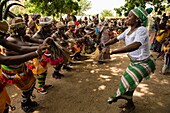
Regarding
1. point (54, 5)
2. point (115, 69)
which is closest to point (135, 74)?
point (115, 69)

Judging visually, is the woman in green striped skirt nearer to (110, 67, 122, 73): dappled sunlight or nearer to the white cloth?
the white cloth

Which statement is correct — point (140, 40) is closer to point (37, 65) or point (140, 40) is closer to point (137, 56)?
point (137, 56)

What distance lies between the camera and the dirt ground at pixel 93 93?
4.10 metres

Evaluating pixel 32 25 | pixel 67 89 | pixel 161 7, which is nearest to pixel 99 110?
pixel 67 89

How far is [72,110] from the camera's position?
408 centimetres

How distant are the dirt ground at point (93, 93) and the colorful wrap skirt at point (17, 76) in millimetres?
806

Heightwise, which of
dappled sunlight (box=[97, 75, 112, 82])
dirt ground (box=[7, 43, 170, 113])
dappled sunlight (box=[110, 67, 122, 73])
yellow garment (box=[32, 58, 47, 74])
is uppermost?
yellow garment (box=[32, 58, 47, 74])

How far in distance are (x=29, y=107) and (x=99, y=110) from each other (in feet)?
5.03

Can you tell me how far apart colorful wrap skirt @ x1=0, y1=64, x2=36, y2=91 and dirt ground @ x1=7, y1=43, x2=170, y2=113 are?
2.64 feet

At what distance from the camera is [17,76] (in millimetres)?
3512

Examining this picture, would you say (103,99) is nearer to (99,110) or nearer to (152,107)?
(99,110)

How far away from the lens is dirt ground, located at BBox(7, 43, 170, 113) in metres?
4.10

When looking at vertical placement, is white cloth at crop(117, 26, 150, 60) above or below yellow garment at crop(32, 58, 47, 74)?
above

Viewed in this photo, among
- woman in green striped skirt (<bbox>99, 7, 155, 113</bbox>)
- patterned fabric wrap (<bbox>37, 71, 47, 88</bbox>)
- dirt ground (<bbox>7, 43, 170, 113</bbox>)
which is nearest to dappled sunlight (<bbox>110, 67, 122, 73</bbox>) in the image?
dirt ground (<bbox>7, 43, 170, 113</bbox>)
